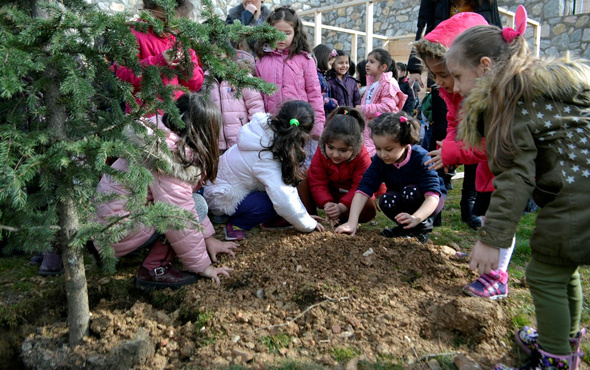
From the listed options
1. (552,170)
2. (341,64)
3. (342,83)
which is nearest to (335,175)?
(552,170)

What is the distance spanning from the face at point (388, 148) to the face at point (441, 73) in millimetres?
520

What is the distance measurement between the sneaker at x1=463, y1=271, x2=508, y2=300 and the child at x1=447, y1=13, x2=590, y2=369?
1.95ft

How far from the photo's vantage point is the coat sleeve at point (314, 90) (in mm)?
4566

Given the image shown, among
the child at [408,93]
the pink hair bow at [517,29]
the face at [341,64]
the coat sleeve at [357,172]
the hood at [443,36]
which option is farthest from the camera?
the child at [408,93]

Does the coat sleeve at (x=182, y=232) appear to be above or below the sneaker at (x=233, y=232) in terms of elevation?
above

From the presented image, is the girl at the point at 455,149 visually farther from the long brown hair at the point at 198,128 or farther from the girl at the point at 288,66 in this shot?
the girl at the point at 288,66

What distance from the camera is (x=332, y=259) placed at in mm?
2908

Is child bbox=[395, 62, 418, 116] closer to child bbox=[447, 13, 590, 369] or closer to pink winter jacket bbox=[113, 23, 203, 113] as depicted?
pink winter jacket bbox=[113, 23, 203, 113]

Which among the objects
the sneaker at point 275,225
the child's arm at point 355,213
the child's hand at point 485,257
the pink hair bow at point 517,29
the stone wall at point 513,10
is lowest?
the sneaker at point 275,225

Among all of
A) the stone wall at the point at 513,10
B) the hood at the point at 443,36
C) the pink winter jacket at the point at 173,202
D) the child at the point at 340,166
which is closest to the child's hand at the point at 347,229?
the child at the point at 340,166

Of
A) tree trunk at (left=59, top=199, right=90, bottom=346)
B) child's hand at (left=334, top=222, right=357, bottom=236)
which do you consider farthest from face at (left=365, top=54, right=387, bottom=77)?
tree trunk at (left=59, top=199, right=90, bottom=346)

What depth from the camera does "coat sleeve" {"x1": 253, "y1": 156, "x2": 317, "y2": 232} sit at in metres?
3.28

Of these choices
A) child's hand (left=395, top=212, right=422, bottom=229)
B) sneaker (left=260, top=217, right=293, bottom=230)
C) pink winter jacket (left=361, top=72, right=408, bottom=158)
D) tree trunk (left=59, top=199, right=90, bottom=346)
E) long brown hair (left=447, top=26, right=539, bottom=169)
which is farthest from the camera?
pink winter jacket (left=361, top=72, right=408, bottom=158)

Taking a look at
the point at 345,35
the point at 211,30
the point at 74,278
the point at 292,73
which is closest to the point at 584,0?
the point at 345,35
